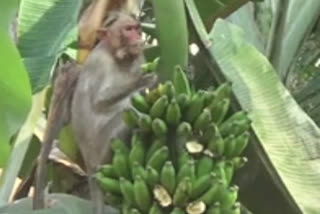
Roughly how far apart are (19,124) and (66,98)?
0.06 metres

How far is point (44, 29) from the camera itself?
1216 millimetres

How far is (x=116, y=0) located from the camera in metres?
1.09

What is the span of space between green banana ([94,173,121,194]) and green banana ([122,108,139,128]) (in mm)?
62

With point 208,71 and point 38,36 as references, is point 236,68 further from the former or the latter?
point 38,36

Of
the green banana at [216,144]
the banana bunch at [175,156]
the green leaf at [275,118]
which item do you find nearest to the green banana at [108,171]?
the banana bunch at [175,156]

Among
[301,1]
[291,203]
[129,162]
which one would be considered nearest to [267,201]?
[291,203]

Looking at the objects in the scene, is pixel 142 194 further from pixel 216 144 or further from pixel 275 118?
pixel 275 118

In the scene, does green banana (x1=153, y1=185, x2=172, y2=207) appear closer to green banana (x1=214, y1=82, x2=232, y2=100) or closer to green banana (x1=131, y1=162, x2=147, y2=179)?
green banana (x1=131, y1=162, x2=147, y2=179)

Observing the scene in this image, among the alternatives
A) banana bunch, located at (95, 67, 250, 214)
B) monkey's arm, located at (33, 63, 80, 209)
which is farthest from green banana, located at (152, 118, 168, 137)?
monkey's arm, located at (33, 63, 80, 209)

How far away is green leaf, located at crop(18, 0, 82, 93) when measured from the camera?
1.18m

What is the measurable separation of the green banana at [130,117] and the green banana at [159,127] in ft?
0.07

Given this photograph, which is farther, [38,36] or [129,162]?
[38,36]

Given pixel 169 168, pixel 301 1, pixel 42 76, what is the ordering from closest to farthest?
pixel 169 168, pixel 42 76, pixel 301 1

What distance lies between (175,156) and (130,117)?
0.20ft
